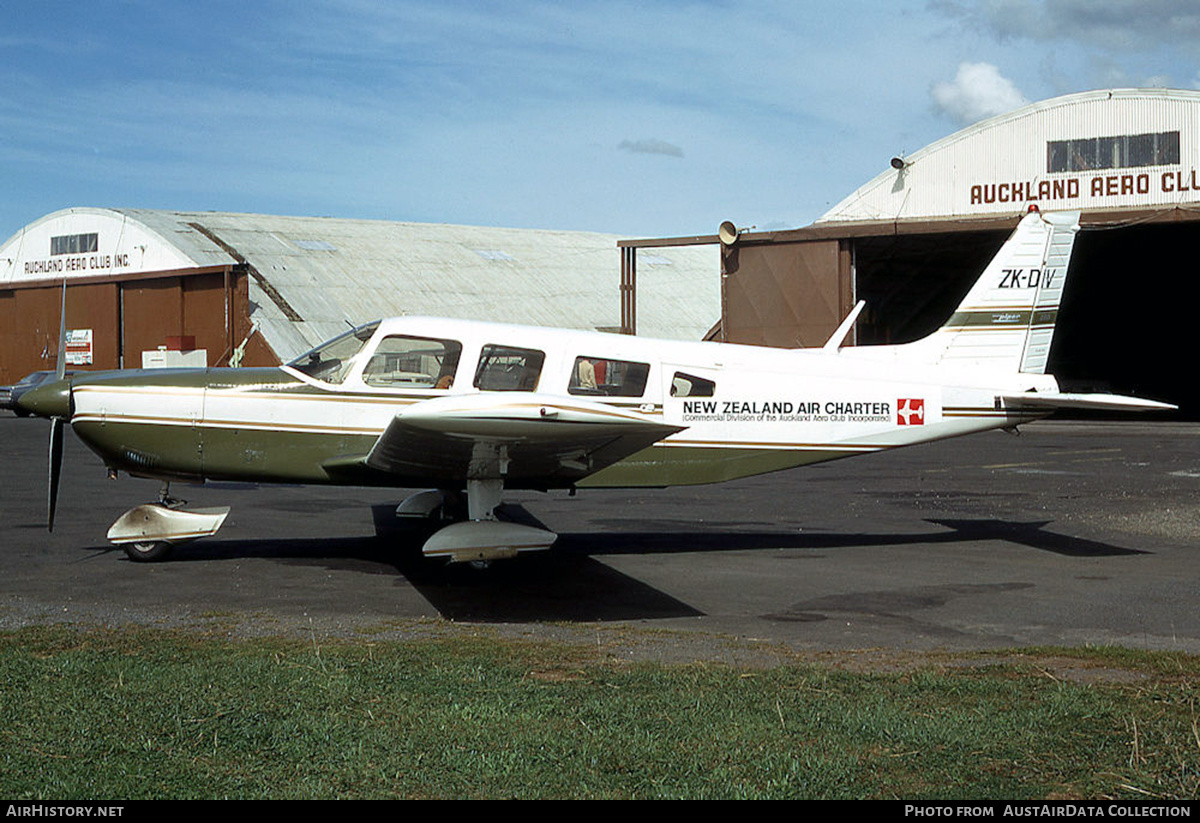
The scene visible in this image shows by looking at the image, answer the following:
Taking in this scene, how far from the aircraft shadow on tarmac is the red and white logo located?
130cm

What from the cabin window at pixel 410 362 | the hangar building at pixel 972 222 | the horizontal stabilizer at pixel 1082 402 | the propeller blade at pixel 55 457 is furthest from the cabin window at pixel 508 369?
the hangar building at pixel 972 222

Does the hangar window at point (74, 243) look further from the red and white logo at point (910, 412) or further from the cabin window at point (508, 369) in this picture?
the red and white logo at point (910, 412)

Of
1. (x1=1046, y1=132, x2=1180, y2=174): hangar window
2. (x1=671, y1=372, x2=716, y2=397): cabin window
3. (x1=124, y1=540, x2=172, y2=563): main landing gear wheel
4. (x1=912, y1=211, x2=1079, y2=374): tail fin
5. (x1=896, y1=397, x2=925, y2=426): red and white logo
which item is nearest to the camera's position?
(x1=124, y1=540, x2=172, y2=563): main landing gear wheel

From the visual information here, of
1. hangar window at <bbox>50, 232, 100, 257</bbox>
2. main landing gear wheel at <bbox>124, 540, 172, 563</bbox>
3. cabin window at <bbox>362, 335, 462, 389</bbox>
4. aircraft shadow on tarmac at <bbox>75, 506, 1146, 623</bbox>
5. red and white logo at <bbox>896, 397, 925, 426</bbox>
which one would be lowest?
aircraft shadow on tarmac at <bbox>75, 506, 1146, 623</bbox>

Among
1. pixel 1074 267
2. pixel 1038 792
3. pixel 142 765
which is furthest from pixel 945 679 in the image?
pixel 1074 267

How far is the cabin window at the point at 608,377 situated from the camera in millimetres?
10000

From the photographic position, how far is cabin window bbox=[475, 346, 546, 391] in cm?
986

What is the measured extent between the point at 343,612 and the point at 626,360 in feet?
11.7

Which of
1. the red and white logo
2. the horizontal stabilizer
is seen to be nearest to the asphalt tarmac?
the red and white logo

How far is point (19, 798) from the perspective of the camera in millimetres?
4191

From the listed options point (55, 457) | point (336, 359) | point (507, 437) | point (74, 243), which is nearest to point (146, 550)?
point (55, 457)

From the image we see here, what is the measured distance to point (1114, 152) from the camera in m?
29.8

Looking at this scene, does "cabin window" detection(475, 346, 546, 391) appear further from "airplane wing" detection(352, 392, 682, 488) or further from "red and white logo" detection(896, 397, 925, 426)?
"red and white logo" detection(896, 397, 925, 426)

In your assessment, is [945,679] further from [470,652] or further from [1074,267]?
[1074,267]
